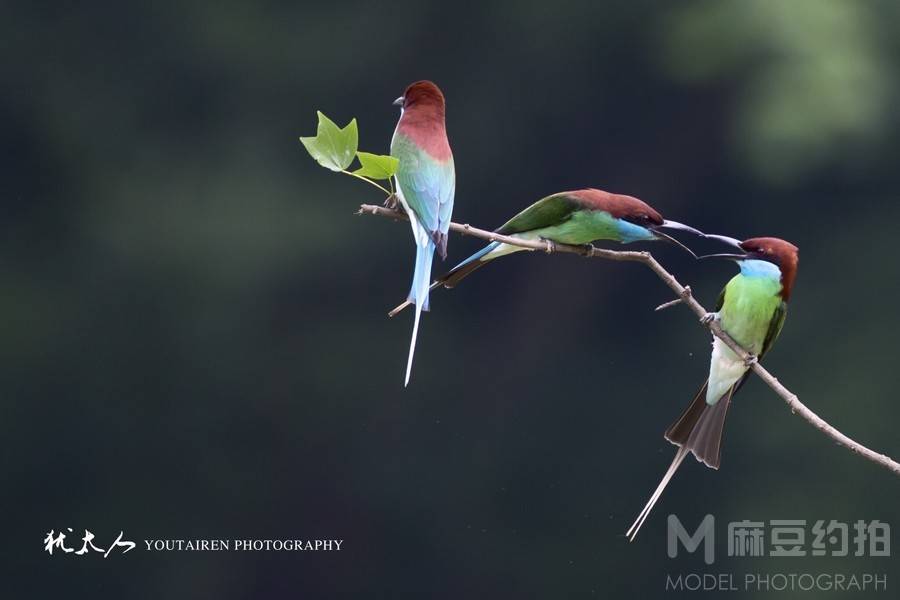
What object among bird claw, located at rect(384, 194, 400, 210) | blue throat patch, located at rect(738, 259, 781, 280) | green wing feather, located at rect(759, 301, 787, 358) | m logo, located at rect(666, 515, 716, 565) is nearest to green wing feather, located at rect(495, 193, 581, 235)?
bird claw, located at rect(384, 194, 400, 210)

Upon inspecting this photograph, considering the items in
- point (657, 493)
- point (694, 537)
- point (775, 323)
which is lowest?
point (657, 493)

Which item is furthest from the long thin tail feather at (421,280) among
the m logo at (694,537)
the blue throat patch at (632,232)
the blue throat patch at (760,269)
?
the m logo at (694,537)

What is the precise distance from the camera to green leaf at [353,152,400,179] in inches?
48.0

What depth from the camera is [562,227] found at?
5.63ft

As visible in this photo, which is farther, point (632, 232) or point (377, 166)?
point (632, 232)

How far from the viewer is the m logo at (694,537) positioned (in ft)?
20.5

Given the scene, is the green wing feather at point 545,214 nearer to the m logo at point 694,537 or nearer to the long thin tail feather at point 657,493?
the long thin tail feather at point 657,493

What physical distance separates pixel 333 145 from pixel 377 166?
0.04 metres

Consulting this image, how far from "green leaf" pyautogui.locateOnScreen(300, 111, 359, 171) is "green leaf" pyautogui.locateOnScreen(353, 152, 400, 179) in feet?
0.04

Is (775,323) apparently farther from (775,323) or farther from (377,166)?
(377,166)

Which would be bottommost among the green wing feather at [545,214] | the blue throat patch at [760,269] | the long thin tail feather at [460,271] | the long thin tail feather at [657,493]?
the long thin tail feather at [657,493]

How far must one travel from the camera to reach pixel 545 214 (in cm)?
175

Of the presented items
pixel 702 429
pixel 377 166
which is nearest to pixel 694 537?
pixel 702 429

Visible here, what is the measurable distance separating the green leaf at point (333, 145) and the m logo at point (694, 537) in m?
5.05
